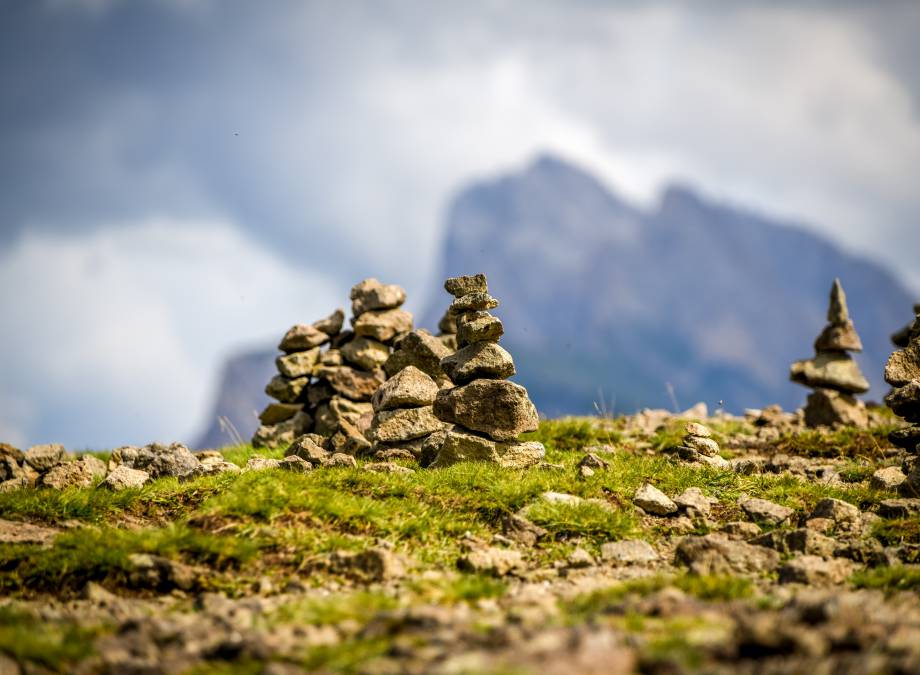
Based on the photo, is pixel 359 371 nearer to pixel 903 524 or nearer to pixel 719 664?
pixel 903 524

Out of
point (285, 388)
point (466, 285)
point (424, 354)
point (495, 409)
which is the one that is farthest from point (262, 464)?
point (285, 388)

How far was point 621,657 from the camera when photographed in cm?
506

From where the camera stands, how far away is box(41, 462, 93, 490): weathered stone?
1326 cm

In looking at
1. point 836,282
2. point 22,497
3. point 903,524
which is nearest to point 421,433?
point 22,497

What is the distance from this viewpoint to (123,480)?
12.6 m

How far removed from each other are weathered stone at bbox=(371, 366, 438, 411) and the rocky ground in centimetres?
154

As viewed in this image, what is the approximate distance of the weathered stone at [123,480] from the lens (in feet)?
40.4

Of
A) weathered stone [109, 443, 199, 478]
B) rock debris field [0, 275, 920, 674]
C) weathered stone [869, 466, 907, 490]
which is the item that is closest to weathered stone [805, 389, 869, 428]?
rock debris field [0, 275, 920, 674]

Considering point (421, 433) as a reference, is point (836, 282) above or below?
above

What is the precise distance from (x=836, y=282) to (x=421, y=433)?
15088 millimetres

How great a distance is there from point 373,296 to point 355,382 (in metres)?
2.58

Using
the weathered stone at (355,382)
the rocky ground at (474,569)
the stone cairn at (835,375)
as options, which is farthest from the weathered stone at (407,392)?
the stone cairn at (835,375)

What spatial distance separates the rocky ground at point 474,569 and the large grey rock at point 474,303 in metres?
3.33

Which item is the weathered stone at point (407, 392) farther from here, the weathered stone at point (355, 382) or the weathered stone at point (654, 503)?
the weathered stone at point (654, 503)
